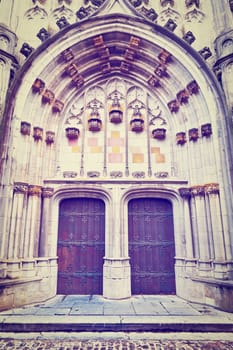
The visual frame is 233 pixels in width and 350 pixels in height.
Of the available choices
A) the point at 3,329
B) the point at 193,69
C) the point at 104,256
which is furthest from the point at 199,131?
the point at 3,329

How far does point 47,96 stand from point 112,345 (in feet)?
19.7

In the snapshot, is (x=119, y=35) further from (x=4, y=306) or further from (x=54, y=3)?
(x=4, y=306)

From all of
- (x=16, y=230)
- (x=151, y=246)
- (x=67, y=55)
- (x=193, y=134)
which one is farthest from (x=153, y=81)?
(x=16, y=230)

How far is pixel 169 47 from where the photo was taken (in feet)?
21.5

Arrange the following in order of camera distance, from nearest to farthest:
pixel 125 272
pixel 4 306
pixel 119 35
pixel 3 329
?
pixel 3 329 → pixel 4 306 → pixel 125 272 → pixel 119 35

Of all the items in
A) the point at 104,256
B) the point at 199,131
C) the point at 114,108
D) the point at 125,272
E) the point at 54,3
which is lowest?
the point at 125,272

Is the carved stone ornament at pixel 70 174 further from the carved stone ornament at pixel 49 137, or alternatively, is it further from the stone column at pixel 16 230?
the stone column at pixel 16 230

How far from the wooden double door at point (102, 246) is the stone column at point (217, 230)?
1245 millimetres

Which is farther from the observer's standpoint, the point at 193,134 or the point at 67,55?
the point at 67,55

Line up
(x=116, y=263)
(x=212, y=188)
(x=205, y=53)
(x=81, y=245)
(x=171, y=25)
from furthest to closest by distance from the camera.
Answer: (x=171, y=25) → (x=205, y=53) → (x=81, y=245) → (x=116, y=263) → (x=212, y=188)

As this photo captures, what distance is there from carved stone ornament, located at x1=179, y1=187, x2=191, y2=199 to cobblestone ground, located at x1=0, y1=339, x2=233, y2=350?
3300mm

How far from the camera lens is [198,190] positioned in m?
5.93

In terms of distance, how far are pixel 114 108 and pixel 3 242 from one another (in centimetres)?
470

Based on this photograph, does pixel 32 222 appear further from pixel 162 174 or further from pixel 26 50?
pixel 26 50
